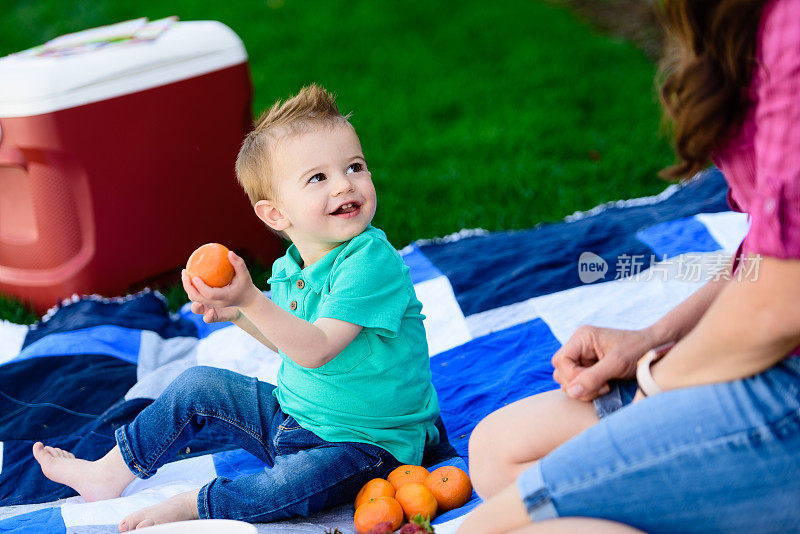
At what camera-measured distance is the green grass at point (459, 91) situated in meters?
3.60

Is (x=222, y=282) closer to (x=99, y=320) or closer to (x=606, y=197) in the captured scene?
(x=99, y=320)

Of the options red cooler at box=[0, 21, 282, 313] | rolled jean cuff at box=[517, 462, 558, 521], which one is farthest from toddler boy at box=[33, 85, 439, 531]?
red cooler at box=[0, 21, 282, 313]

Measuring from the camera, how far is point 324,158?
1.73m

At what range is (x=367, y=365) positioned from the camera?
1.73 metres

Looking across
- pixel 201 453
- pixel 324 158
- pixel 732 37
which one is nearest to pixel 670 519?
pixel 732 37

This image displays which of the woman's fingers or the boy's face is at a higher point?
the boy's face

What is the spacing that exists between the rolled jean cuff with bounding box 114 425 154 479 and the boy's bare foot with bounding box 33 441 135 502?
0.10ft

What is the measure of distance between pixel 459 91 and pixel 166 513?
348cm

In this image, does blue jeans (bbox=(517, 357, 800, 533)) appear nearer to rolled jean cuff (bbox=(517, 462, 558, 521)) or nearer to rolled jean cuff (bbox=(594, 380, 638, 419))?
rolled jean cuff (bbox=(517, 462, 558, 521))

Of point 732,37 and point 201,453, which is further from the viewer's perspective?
point 201,453

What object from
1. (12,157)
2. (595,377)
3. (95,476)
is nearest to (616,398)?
(595,377)

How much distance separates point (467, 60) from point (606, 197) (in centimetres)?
191

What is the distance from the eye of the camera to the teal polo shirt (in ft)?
5.57

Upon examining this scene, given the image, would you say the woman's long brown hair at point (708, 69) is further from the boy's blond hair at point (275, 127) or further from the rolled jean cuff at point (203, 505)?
the rolled jean cuff at point (203, 505)
